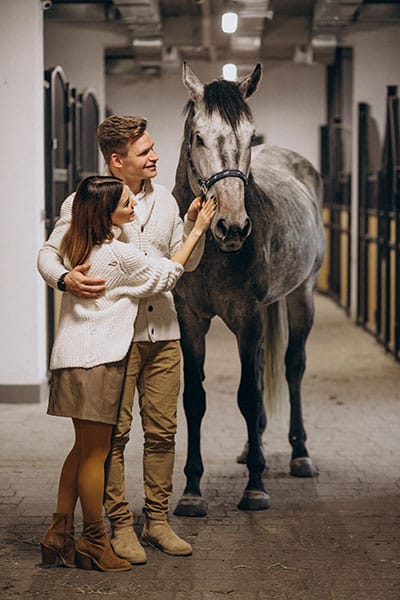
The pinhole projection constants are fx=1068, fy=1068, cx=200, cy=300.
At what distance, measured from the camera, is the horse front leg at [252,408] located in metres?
4.03

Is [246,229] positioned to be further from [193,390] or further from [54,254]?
[193,390]

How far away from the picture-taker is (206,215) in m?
3.42

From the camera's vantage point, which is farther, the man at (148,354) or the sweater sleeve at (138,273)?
the man at (148,354)

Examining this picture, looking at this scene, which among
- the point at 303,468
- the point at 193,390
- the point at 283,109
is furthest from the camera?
the point at 283,109

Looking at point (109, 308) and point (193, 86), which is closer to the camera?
point (109, 308)

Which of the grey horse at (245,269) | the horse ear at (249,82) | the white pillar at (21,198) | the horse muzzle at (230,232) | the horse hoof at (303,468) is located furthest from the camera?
the white pillar at (21,198)

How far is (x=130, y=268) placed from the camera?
317cm

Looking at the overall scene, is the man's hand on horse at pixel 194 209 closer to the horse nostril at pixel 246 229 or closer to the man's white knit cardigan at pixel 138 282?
the man's white knit cardigan at pixel 138 282

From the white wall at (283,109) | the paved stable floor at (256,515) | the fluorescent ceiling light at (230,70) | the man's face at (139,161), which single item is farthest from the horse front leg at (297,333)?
the white wall at (283,109)

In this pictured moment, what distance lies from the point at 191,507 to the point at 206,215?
1177 mm

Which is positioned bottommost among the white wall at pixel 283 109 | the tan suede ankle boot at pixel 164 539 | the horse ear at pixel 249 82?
the tan suede ankle boot at pixel 164 539

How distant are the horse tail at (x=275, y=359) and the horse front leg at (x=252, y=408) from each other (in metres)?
0.75

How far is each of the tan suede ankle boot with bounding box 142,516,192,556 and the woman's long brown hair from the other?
0.93 m

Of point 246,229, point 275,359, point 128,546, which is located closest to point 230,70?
point 275,359
